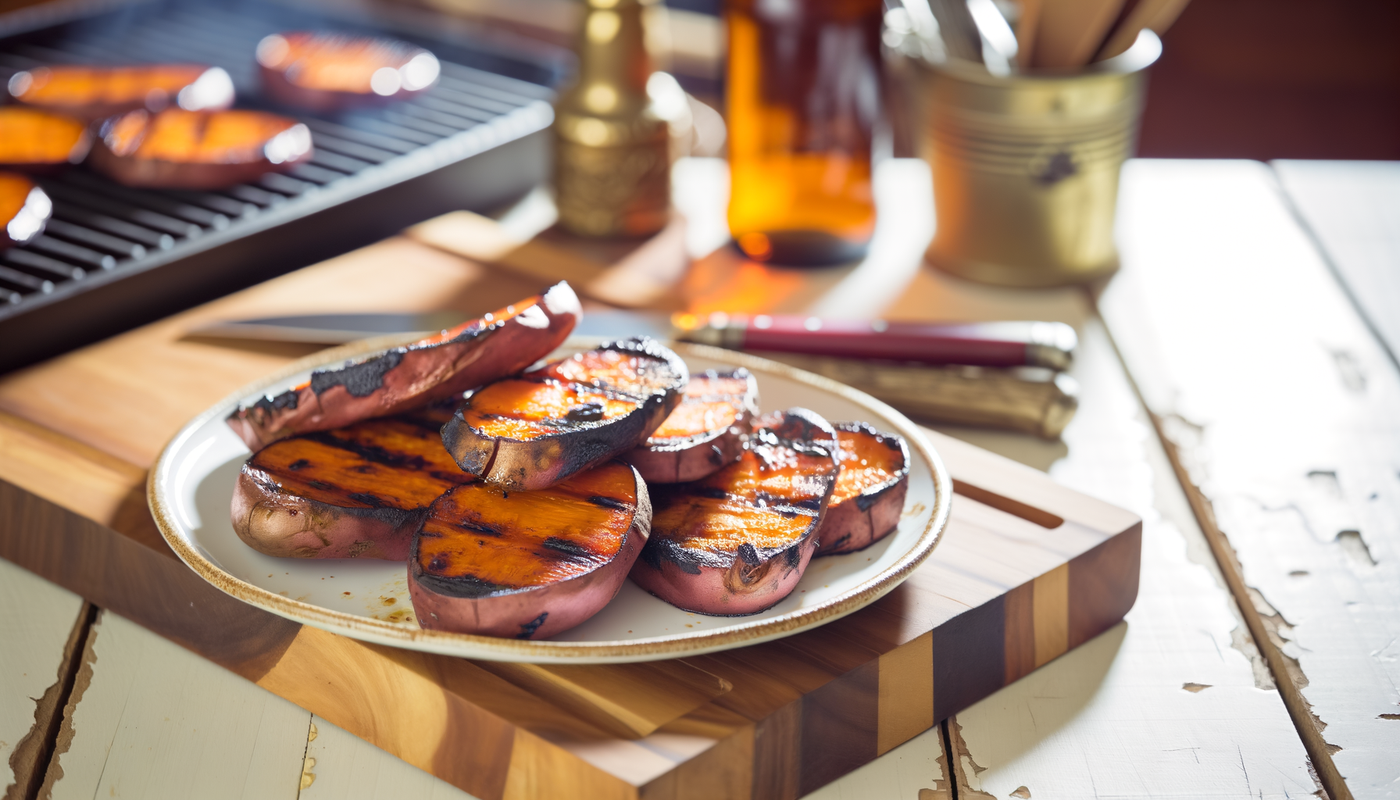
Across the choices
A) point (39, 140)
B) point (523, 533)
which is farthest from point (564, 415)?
point (39, 140)

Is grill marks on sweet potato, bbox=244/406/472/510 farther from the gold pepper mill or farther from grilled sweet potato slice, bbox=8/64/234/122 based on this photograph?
grilled sweet potato slice, bbox=8/64/234/122

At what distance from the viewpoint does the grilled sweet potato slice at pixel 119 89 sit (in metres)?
2.32

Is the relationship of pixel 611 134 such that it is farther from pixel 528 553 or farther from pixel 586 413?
pixel 528 553

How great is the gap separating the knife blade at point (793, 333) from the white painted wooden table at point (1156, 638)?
116mm

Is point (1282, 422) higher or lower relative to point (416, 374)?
lower

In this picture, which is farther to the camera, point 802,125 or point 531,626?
point 802,125

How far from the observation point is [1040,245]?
202 cm

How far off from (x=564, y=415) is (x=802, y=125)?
3.40 ft

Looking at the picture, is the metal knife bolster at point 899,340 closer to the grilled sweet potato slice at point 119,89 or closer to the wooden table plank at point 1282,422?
the wooden table plank at point 1282,422

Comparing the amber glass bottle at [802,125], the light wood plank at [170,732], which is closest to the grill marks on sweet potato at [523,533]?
the light wood plank at [170,732]

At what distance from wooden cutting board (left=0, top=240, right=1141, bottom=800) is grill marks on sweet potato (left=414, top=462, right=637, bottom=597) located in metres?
0.10

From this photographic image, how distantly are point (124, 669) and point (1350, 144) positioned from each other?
4859 millimetres

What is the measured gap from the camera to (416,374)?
115 centimetres

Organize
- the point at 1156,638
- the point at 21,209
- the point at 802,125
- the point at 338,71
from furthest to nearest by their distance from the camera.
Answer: the point at 338,71
the point at 802,125
the point at 21,209
the point at 1156,638
